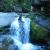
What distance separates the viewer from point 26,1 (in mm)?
10469

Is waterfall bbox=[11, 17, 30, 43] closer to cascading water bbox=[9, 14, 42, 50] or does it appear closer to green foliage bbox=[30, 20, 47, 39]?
cascading water bbox=[9, 14, 42, 50]

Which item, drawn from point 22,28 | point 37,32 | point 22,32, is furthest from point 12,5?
point 37,32

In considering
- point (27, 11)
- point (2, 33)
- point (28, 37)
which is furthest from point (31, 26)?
point (27, 11)

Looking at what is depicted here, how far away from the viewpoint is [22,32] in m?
7.14

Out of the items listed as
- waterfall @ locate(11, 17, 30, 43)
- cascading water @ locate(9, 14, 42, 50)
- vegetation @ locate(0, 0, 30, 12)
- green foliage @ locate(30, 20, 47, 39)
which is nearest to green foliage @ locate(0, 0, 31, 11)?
vegetation @ locate(0, 0, 30, 12)

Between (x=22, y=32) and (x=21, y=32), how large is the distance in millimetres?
39

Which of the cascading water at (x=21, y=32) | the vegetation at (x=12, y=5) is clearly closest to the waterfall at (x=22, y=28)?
the cascading water at (x=21, y=32)

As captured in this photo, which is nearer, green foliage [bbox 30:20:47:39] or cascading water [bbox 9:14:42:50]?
green foliage [bbox 30:20:47:39]

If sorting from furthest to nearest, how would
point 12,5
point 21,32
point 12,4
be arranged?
point 12,4
point 12,5
point 21,32

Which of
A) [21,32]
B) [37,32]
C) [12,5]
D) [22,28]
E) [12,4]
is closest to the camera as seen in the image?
[37,32]

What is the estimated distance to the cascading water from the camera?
6.59m

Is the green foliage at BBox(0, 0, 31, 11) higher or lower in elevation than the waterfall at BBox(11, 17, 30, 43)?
higher

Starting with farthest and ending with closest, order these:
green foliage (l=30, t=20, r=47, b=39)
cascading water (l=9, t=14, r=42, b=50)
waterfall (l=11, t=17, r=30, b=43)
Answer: waterfall (l=11, t=17, r=30, b=43), cascading water (l=9, t=14, r=42, b=50), green foliage (l=30, t=20, r=47, b=39)

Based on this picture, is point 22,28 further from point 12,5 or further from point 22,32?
point 12,5
